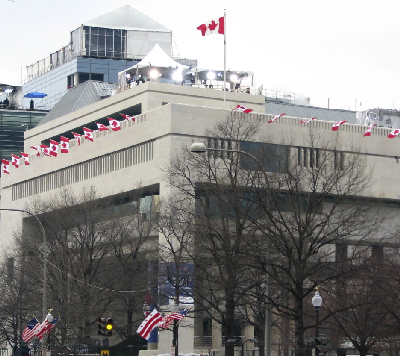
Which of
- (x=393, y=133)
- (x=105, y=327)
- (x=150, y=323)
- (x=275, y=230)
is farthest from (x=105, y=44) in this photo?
(x=105, y=327)

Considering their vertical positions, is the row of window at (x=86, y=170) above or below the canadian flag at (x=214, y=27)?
below

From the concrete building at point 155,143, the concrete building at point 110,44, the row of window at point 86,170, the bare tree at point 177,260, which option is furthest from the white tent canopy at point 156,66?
the concrete building at point 110,44

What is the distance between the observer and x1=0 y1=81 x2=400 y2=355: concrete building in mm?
80500

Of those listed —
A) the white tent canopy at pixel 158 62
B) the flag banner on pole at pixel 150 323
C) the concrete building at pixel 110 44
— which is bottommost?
the flag banner on pole at pixel 150 323

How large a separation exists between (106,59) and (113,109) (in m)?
71.3

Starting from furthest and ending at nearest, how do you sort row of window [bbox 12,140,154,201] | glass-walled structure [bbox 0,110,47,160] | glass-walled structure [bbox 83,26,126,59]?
glass-walled structure [bbox 83,26,126,59] < glass-walled structure [bbox 0,110,47,160] < row of window [bbox 12,140,154,201]

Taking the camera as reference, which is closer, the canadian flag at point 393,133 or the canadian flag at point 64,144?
the canadian flag at point 393,133

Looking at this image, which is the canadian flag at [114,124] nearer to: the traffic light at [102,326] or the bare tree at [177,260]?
the bare tree at [177,260]

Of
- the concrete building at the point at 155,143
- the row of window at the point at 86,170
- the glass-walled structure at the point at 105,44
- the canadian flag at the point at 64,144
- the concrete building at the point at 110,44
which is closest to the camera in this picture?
the concrete building at the point at 155,143

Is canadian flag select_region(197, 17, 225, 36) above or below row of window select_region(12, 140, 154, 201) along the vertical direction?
above

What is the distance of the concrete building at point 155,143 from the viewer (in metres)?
80.5

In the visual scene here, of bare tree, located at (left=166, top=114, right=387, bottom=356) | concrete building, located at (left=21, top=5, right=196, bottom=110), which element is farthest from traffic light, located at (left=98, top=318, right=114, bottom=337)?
concrete building, located at (left=21, top=5, right=196, bottom=110)

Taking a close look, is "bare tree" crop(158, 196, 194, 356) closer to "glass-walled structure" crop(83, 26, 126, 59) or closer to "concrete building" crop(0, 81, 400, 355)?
"concrete building" crop(0, 81, 400, 355)

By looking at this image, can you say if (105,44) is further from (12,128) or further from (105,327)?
(105,327)
